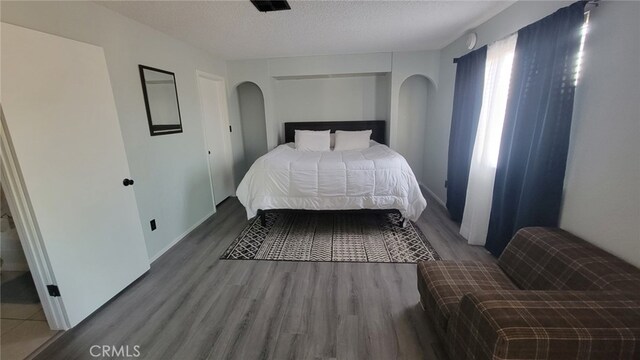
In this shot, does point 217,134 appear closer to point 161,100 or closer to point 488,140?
point 161,100

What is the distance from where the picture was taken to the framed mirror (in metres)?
2.53

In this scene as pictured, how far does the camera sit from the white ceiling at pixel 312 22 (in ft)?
7.39

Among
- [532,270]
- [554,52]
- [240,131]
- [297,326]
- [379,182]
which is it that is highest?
[554,52]

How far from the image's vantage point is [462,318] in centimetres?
115

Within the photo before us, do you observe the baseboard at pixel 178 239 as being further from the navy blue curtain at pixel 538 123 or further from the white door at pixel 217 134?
the navy blue curtain at pixel 538 123

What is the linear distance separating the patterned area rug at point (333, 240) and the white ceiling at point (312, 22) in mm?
2093

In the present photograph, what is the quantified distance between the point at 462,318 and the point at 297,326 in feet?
3.46

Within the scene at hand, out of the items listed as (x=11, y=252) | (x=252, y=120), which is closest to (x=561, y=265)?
(x=11, y=252)

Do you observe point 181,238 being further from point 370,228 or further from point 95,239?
point 370,228

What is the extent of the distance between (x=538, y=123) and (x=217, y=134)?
154 inches

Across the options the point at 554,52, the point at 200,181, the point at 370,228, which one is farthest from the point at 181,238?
the point at 554,52

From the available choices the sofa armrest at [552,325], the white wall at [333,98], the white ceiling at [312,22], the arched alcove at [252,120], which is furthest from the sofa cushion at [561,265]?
the arched alcove at [252,120]

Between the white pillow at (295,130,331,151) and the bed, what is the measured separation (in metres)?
1.26

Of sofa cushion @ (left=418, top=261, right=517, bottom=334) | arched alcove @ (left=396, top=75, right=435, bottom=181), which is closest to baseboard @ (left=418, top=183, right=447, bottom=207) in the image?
arched alcove @ (left=396, top=75, right=435, bottom=181)
